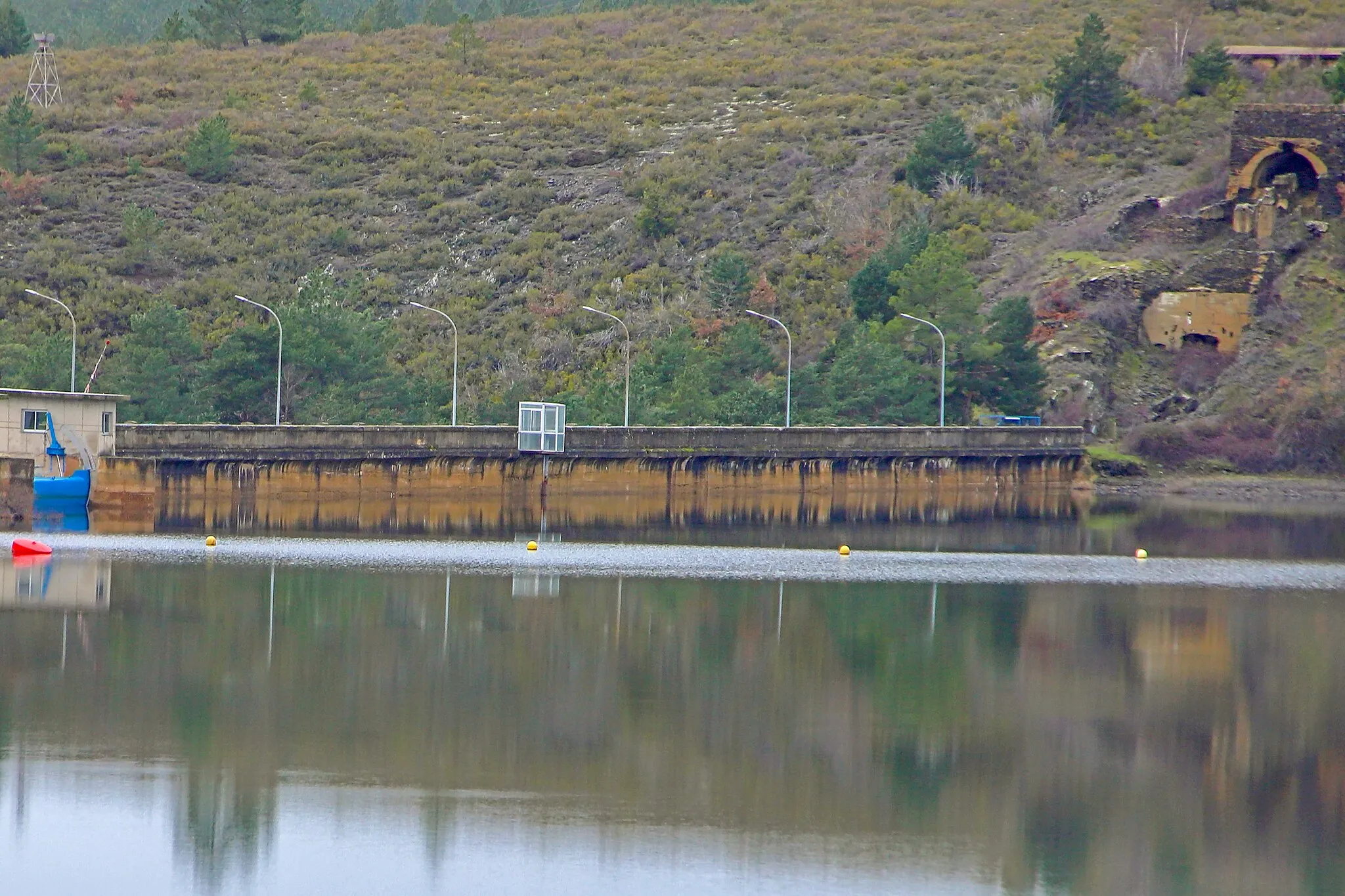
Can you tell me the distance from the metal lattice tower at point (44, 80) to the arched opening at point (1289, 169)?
282 ft

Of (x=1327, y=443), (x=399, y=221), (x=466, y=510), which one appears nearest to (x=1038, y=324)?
(x=1327, y=443)

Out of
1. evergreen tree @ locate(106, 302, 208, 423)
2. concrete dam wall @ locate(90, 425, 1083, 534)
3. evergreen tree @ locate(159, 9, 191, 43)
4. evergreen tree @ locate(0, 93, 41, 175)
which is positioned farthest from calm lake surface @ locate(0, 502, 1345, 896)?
evergreen tree @ locate(159, 9, 191, 43)

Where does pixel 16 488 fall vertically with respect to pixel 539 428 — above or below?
below

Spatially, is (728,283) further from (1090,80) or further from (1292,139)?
(1090,80)

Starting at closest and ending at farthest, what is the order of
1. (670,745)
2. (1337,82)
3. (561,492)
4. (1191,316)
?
(670,745)
(561,492)
(1191,316)
(1337,82)

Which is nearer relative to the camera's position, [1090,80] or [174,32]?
[1090,80]

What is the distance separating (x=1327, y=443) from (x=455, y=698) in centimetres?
6918

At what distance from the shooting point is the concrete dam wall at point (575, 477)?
6875 cm

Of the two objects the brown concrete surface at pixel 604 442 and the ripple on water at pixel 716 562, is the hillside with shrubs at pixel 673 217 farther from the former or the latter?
the ripple on water at pixel 716 562

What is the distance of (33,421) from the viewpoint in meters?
66.2

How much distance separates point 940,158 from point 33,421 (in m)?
68.6

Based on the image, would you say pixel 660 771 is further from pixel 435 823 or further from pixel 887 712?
pixel 887 712

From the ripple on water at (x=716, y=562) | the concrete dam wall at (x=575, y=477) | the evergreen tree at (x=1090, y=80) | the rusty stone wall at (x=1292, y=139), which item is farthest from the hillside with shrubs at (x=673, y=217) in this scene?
the ripple on water at (x=716, y=562)

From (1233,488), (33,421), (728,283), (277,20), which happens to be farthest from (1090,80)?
(33,421)
